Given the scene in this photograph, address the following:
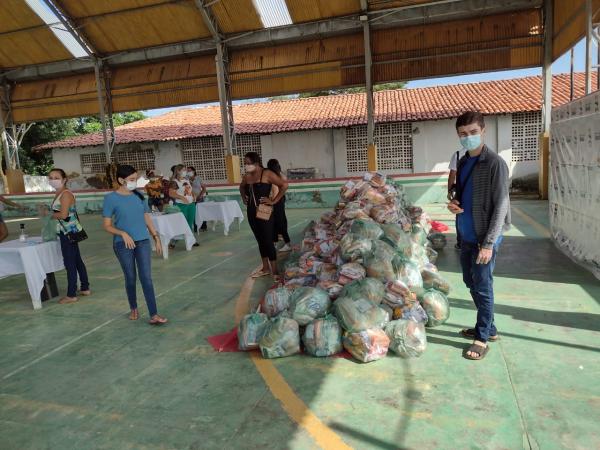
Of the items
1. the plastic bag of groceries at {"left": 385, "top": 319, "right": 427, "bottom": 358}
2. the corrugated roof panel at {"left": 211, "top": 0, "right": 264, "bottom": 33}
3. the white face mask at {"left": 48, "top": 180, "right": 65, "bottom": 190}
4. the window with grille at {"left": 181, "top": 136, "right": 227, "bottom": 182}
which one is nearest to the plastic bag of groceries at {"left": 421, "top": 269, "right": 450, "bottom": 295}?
the plastic bag of groceries at {"left": 385, "top": 319, "right": 427, "bottom": 358}

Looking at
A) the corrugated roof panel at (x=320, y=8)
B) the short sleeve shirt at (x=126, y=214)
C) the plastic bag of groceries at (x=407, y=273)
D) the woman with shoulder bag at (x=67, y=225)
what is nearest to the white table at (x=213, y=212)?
the woman with shoulder bag at (x=67, y=225)

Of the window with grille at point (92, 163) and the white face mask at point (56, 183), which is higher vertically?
the window with grille at point (92, 163)

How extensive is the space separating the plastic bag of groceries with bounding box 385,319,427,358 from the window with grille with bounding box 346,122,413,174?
16470 mm

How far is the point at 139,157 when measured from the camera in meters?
22.1

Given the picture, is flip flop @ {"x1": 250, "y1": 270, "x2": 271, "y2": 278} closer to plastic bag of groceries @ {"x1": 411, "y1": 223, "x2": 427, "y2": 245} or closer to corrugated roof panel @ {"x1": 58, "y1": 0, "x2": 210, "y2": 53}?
plastic bag of groceries @ {"x1": 411, "y1": 223, "x2": 427, "y2": 245}

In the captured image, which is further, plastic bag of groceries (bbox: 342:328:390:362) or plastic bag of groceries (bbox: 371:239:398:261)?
plastic bag of groceries (bbox: 371:239:398:261)

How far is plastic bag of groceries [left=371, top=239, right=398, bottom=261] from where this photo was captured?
4213mm

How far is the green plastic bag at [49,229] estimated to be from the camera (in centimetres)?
536

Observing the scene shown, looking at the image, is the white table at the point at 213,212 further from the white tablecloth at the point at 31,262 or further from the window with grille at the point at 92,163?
the window with grille at the point at 92,163

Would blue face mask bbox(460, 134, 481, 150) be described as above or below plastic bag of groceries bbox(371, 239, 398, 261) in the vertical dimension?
above

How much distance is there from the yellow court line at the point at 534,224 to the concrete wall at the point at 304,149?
10155mm

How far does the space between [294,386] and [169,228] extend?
5157 mm

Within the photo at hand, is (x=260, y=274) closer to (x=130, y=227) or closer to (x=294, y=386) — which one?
(x=130, y=227)

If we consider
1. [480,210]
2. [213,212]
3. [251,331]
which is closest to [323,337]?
[251,331]
